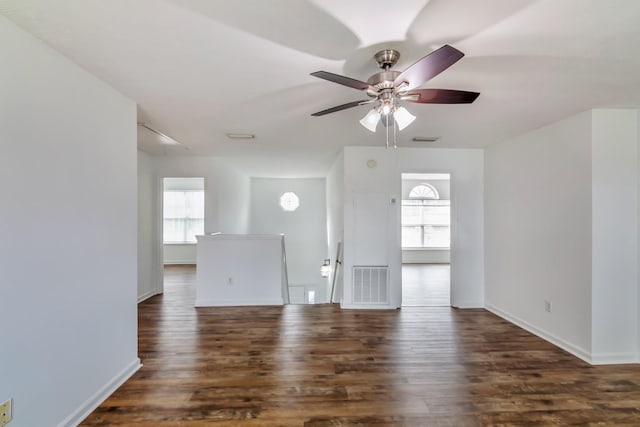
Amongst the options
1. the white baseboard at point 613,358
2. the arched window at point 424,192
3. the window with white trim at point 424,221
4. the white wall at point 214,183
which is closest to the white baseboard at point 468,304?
the white baseboard at point 613,358

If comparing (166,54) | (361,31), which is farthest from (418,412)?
(166,54)

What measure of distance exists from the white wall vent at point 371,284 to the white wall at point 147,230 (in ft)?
11.0

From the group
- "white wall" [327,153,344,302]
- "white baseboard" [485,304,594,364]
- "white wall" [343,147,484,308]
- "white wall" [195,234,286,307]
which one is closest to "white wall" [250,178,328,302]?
"white wall" [327,153,344,302]

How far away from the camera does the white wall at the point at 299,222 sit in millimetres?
8008

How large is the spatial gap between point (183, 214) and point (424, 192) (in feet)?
25.2

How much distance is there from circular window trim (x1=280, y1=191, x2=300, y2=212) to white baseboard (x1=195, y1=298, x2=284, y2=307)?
4.20m

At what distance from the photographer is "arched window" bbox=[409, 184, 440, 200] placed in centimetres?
872

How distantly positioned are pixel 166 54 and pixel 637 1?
2.42 metres

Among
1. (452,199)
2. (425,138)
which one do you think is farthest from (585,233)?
(425,138)

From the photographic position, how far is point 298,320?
11.5ft

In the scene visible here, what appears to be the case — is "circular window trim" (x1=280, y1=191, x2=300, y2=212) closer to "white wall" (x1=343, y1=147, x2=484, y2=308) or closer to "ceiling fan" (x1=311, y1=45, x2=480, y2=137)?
"white wall" (x1=343, y1=147, x2=484, y2=308)

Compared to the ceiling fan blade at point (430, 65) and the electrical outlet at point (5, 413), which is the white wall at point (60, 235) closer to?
the electrical outlet at point (5, 413)

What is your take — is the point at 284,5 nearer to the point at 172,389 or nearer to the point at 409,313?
the point at 172,389

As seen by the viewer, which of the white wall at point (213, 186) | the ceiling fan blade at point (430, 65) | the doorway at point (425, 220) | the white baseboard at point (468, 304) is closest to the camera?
the ceiling fan blade at point (430, 65)
